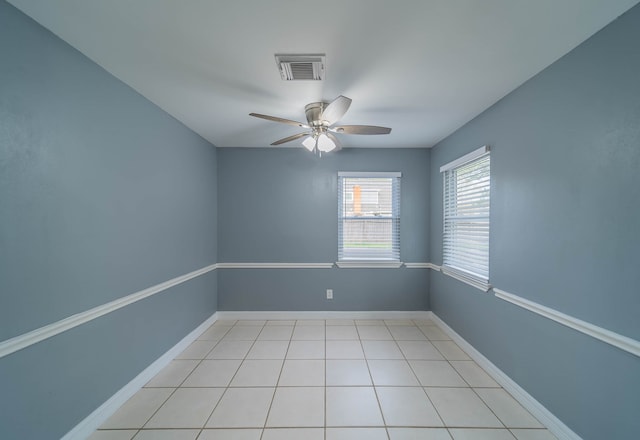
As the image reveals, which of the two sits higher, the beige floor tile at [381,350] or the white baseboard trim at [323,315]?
the white baseboard trim at [323,315]

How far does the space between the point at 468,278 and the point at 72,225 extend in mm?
3293

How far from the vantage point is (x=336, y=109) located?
1788 millimetres

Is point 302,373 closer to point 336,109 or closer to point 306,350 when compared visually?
point 306,350

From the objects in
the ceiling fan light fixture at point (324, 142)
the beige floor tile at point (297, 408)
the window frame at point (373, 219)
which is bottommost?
the beige floor tile at point (297, 408)

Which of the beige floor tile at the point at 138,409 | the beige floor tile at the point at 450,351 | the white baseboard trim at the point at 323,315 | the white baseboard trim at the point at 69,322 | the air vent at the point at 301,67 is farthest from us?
the white baseboard trim at the point at 323,315

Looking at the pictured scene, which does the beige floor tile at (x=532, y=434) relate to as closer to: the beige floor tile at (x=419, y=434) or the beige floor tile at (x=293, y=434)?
the beige floor tile at (x=419, y=434)

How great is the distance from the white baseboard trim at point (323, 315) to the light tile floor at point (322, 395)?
553mm

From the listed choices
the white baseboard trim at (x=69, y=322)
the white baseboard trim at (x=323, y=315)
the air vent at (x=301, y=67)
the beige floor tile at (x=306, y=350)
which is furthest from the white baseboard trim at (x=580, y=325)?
the white baseboard trim at (x=69, y=322)

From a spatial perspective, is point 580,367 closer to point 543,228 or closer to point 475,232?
point 543,228

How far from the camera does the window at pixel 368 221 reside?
138 inches

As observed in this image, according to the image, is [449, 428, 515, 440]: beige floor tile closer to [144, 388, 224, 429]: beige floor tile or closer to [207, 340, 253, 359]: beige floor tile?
[144, 388, 224, 429]: beige floor tile

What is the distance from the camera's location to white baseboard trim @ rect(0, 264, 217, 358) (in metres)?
1.18

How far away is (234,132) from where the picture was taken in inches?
112

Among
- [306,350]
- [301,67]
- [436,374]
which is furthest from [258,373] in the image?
[301,67]
